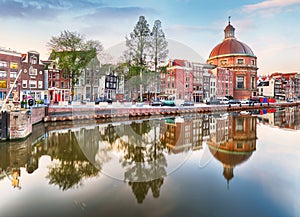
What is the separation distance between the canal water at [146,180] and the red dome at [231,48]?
7548 centimetres

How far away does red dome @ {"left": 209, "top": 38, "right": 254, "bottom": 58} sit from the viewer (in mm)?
83562

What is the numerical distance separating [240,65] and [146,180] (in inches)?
3251

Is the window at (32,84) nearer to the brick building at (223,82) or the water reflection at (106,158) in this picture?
the water reflection at (106,158)

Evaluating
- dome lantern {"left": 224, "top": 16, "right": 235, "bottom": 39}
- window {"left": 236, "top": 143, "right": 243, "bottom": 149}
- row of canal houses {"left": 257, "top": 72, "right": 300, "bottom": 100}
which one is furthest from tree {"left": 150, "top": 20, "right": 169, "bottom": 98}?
row of canal houses {"left": 257, "top": 72, "right": 300, "bottom": 100}

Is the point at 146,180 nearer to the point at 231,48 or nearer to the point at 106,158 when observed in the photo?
the point at 106,158

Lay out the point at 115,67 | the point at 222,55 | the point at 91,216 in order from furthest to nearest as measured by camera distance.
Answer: the point at 222,55
the point at 115,67
the point at 91,216

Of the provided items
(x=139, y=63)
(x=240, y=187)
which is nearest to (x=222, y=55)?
(x=139, y=63)

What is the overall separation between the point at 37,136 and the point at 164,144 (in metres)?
10.9

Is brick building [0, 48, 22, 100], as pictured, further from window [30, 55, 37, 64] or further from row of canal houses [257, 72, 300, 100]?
row of canal houses [257, 72, 300, 100]

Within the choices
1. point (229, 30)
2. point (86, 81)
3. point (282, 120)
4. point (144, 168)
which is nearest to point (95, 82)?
point (86, 81)

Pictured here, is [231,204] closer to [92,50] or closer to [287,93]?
[92,50]

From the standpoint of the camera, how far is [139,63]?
40.6 meters

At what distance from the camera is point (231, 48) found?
83938 mm

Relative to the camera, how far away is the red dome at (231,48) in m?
83.6
